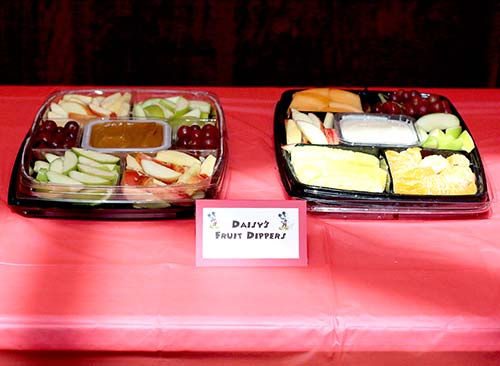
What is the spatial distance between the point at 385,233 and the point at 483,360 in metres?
0.27

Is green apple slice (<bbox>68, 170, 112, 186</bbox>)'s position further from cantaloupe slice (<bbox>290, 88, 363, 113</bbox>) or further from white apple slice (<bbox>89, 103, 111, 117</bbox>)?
cantaloupe slice (<bbox>290, 88, 363, 113</bbox>)

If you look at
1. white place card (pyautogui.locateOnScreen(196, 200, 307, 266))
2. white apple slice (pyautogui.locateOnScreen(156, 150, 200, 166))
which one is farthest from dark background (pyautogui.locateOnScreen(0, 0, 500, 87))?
white place card (pyautogui.locateOnScreen(196, 200, 307, 266))

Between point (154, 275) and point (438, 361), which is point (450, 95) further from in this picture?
point (154, 275)

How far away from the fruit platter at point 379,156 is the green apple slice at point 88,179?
330mm

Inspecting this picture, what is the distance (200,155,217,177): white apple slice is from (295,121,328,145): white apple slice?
212 millimetres

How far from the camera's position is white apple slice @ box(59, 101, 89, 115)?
4.88ft

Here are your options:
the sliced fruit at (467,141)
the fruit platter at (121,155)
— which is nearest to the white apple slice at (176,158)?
the fruit platter at (121,155)

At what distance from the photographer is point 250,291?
41.9 inches

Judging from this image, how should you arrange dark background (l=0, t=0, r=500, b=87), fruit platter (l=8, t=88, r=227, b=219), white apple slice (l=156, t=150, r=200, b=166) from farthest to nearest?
dark background (l=0, t=0, r=500, b=87), white apple slice (l=156, t=150, r=200, b=166), fruit platter (l=8, t=88, r=227, b=219)

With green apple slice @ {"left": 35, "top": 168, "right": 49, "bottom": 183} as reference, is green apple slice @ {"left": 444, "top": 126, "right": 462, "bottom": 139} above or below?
above

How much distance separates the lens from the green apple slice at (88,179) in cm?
120

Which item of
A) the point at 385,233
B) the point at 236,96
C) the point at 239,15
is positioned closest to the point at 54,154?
the point at 236,96

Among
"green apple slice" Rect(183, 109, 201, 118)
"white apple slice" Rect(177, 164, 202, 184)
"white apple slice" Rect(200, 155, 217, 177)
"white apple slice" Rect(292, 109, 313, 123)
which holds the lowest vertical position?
"white apple slice" Rect(177, 164, 202, 184)

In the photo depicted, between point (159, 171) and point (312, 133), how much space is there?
336mm
